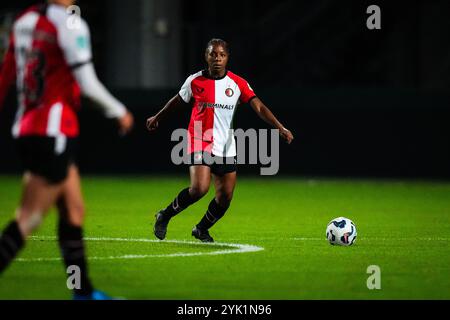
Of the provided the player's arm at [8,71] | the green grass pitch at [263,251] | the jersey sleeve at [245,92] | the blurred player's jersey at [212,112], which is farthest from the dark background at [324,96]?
the player's arm at [8,71]

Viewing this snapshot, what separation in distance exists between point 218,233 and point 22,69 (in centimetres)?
564

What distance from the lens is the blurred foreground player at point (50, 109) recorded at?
7844 millimetres

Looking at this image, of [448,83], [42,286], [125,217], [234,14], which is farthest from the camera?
[234,14]

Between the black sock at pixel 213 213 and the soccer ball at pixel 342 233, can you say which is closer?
the soccer ball at pixel 342 233

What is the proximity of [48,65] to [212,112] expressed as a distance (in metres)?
4.30

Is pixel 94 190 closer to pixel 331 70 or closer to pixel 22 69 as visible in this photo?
pixel 331 70

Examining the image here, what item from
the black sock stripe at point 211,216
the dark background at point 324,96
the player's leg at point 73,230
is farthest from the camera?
the dark background at point 324,96

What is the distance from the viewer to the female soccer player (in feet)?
39.3

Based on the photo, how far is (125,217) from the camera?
50.7ft

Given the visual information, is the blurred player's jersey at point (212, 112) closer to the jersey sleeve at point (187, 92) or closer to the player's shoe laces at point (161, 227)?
the jersey sleeve at point (187, 92)

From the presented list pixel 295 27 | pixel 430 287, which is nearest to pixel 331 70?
pixel 295 27

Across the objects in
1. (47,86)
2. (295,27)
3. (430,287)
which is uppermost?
(295,27)

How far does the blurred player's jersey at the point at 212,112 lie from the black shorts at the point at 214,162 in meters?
0.05
